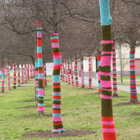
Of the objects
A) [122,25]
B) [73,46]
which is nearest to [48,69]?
[73,46]

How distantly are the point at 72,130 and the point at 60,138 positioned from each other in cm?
124

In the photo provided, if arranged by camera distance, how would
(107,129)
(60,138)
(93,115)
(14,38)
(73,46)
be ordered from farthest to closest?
(73,46) < (14,38) < (93,115) < (60,138) < (107,129)

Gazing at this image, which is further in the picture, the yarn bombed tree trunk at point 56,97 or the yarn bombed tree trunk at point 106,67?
the yarn bombed tree trunk at point 56,97

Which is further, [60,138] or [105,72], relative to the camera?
[60,138]

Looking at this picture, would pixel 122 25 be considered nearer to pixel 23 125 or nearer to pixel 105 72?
pixel 23 125

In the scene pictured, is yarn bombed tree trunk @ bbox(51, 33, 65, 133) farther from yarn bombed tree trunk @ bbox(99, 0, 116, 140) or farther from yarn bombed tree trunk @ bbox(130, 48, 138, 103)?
yarn bombed tree trunk @ bbox(130, 48, 138, 103)

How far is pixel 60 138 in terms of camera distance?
27.4 ft

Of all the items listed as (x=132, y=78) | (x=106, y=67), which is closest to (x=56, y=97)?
(x=106, y=67)

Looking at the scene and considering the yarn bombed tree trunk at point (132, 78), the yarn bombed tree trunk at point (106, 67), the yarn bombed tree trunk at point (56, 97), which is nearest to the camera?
the yarn bombed tree trunk at point (106, 67)

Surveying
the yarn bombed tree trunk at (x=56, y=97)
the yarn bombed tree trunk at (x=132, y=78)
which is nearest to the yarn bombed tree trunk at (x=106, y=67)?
the yarn bombed tree trunk at (x=56, y=97)

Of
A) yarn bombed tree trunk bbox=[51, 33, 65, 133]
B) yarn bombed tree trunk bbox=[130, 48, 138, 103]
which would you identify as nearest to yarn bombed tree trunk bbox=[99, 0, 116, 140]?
yarn bombed tree trunk bbox=[51, 33, 65, 133]

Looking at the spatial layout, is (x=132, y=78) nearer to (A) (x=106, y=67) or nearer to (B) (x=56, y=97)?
(B) (x=56, y=97)

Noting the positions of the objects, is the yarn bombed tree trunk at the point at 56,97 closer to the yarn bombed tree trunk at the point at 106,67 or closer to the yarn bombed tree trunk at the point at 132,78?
the yarn bombed tree trunk at the point at 106,67

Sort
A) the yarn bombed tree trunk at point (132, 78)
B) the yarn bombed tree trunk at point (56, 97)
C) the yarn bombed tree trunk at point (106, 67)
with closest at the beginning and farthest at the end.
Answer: the yarn bombed tree trunk at point (106, 67) < the yarn bombed tree trunk at point (56, 97) < the yarn bombed tree trunk at point (132, 78)
